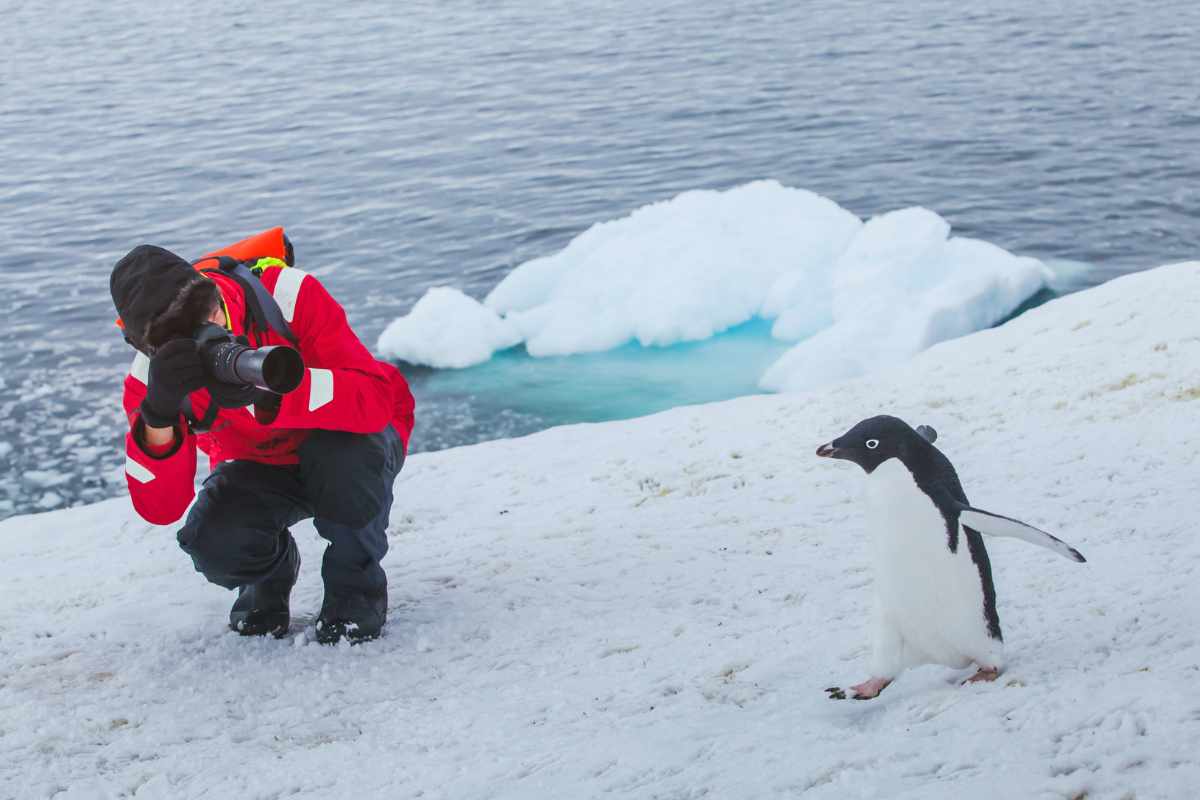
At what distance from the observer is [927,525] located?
2555 millimetres

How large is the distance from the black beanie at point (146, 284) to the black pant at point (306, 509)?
562 mm

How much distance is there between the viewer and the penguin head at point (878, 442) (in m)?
2.61

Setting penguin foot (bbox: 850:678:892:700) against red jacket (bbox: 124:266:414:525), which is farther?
red jacket (bbox: 124:266:414:525)

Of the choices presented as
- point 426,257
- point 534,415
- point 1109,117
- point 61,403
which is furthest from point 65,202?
point 1109,117

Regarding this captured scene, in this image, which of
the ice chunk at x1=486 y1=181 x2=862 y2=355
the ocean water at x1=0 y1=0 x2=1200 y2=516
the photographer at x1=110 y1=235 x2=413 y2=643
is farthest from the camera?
the ice chunk at x1=486 y1=181 x2=862 y2=355

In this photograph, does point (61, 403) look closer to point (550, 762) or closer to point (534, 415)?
point (534, 415)

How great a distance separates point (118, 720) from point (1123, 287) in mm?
4516

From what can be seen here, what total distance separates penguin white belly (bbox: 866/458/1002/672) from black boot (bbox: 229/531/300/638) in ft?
5.11

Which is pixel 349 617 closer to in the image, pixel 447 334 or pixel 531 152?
pixel 447 334

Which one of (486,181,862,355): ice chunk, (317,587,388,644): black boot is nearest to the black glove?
(317,587,388,644): black boot

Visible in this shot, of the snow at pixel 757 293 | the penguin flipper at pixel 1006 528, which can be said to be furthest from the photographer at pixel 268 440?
the snow at pixel 757 293

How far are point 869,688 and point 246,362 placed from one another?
4.67ft

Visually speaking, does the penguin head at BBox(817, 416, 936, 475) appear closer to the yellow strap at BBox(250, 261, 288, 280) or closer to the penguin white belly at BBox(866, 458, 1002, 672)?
the penguin white belly at BBox(866, 458, 1002, 672)

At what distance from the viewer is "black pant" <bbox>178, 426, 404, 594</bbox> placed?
307cm
